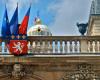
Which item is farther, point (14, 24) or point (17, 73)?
point (14, 24)

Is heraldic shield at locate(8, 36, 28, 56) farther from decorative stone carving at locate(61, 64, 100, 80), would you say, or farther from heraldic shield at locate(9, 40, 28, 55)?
decorative stone carving at locate(61, 64, 100, 80)

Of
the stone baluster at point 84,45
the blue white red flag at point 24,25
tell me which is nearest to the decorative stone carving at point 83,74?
the stone baluster at point 84,45

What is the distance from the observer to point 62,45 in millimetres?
20109

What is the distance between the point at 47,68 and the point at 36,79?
62cm

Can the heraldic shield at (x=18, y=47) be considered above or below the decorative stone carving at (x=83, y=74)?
above

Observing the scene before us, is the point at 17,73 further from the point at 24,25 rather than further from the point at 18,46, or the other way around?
the point at 24,25

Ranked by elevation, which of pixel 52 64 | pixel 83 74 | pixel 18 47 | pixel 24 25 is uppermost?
pixel 24 25

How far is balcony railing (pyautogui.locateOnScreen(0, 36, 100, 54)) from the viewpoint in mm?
19906

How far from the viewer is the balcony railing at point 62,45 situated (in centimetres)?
1991

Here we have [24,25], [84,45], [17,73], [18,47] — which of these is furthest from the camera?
[24,25]

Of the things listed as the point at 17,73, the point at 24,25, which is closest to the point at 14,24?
the point at 24,25

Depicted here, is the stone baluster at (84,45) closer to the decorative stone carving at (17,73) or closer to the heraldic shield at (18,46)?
the heraldic shield at (18,46)

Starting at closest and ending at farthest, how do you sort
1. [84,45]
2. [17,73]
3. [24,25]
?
[17,73], [84,45], [24,25]

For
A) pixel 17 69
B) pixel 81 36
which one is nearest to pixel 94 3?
pixel 81 36
